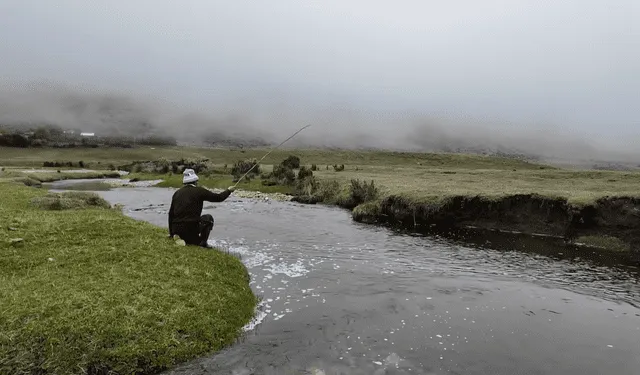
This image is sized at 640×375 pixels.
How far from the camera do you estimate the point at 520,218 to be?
106ft

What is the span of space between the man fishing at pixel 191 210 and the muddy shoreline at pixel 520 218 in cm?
1741

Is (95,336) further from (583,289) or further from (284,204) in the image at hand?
(284,204)

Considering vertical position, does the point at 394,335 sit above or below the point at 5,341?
below

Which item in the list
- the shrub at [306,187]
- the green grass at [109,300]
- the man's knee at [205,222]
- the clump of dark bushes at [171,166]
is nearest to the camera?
the green grass at [109,300]

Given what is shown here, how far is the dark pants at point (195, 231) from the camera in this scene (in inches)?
742

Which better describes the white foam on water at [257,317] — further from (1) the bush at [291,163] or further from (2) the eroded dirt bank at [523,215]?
(1) the bush at [291,163]

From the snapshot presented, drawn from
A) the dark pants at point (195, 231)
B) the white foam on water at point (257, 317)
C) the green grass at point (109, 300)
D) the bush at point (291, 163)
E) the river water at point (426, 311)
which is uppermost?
the bush at point (291, 163)

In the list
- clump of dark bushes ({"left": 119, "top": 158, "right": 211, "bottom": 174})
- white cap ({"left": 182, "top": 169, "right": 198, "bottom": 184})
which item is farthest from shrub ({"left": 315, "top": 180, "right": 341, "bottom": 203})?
clump of dark bushes ({"left": 119, "top": 158, "right": 211, "bottom": 174})

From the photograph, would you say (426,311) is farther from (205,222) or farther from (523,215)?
(523,215)

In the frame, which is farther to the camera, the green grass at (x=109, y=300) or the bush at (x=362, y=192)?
the bush at (x=362, y=192)

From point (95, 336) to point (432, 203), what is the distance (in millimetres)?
28365

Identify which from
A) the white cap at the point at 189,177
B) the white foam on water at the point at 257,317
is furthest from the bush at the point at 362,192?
the white foam on water at the point at 257,317

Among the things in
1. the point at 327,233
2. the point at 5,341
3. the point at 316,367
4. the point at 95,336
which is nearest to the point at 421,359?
the point at 316,367

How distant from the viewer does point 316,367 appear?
1127 cm
